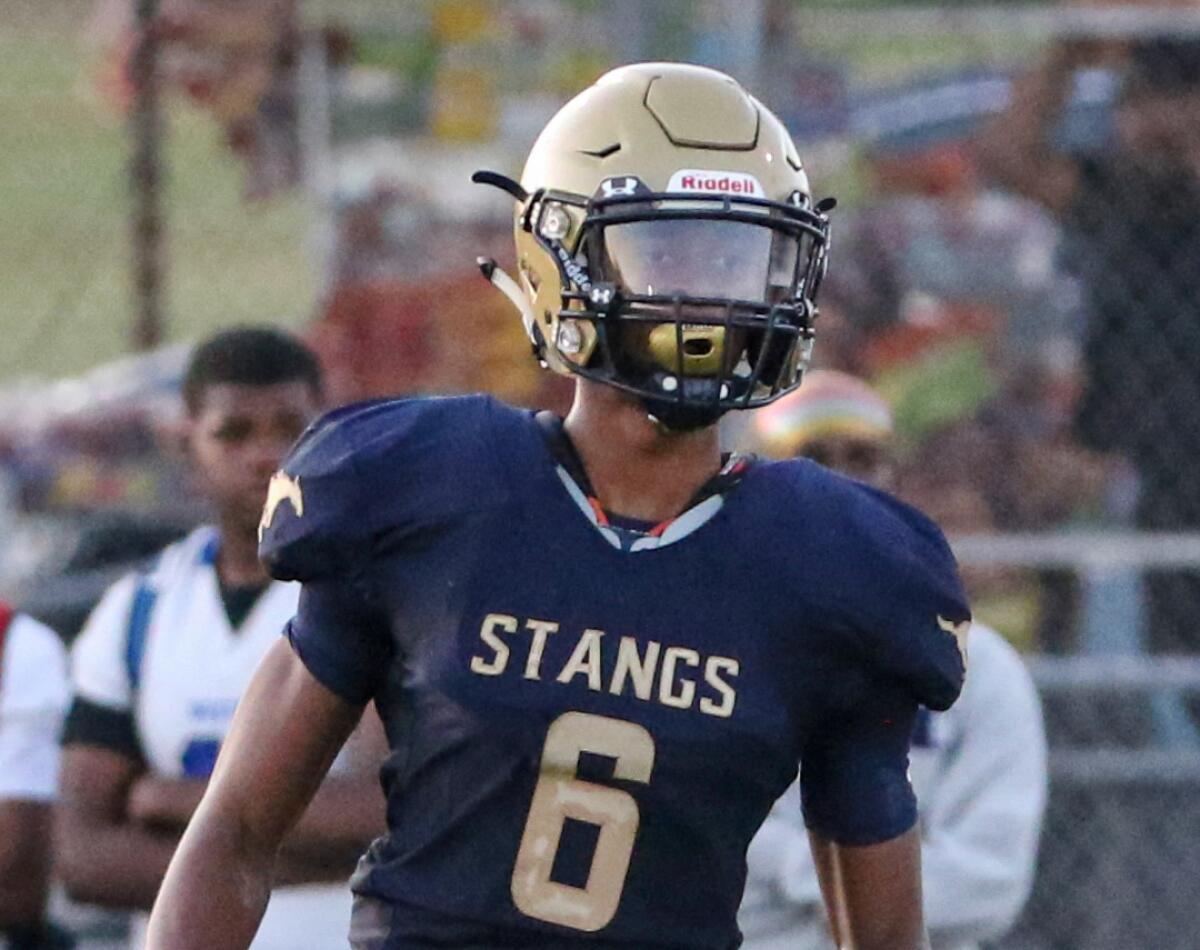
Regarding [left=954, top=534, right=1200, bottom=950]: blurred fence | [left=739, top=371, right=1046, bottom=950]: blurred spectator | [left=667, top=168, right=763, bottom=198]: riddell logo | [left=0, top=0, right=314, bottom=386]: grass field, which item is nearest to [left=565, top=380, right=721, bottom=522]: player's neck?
[left=667, top=168, right=763, bottom=198]: riddell logo

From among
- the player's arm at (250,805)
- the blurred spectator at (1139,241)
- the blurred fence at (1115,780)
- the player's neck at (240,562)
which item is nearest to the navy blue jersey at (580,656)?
the player's arm at (250,805)

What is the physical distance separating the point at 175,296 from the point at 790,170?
6.45 meters

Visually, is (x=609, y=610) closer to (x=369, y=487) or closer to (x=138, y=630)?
(x=369, y=487)

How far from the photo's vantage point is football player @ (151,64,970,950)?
8.04 ft

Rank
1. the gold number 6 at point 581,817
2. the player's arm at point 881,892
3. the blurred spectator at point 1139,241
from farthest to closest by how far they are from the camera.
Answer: the blurred spectator at point 1139,241
the player's arm at point 881,892
the gold number 6 at point 581,817

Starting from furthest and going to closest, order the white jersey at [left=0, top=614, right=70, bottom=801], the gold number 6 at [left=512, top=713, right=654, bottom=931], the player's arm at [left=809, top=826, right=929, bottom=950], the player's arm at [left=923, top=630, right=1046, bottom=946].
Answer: the white jersey at [left=0, top=614, right=70, bottom=801] → the player's arm at [left=923, top=630, right=1046, bottom=946] → the player's arm at [left=809, top=826, right=929, bottom=950] → the gold number 6 at [left=512, top=713, right=654, bottom=931]

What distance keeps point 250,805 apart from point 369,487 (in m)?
0.38

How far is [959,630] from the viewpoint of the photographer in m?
2.54

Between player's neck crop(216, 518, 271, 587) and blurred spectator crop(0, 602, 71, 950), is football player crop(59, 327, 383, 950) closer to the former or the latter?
player's neck crop(216, 518, 271, 587)

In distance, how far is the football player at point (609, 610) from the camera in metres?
2.45

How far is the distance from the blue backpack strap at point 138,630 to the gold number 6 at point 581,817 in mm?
2150

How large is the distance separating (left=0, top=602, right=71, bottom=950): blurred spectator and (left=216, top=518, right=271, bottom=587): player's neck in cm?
43

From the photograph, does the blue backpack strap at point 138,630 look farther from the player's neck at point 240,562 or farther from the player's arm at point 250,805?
the player's arm at point 250,805

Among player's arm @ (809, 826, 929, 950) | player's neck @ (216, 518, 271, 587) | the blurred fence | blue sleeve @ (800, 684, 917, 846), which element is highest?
blue sleeve @ (800, 684, 917, 846)
